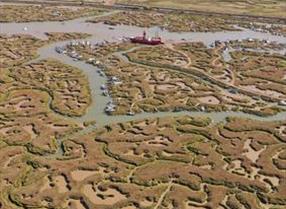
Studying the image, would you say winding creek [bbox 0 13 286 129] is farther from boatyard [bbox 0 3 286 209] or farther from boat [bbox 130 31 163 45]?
boat [bbox 130 31 163 45]

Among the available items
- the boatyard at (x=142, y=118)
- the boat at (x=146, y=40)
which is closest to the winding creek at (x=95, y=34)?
the boatyard at (x=142, y=118)

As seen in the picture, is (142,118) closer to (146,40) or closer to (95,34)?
(146,40)

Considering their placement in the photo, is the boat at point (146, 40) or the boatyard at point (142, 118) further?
the boat at point (146, 40)

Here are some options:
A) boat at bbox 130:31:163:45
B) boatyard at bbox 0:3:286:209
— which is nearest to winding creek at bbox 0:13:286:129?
boatyard at bbox 0:3:286:209

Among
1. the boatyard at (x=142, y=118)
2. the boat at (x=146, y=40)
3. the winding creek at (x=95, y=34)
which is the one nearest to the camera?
the boatyard at (x=142, y=118)

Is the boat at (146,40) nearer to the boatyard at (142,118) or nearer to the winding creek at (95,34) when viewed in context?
the boatyard at (142,118)

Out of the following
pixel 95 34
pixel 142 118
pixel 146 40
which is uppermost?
pixel 146 40

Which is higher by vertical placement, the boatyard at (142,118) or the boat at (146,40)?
the boat at (146,40)

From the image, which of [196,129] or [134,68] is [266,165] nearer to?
[196,129]

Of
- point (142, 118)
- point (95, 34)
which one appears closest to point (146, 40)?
point (95, 34)

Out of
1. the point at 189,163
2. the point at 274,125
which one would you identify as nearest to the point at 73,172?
the point at 189,163

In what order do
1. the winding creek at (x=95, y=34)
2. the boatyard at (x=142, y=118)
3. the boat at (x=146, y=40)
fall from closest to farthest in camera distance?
the boatyard at (x=142, y=118), the winding creek at (x=95, y=34), the boat at (x=146, y=40)
